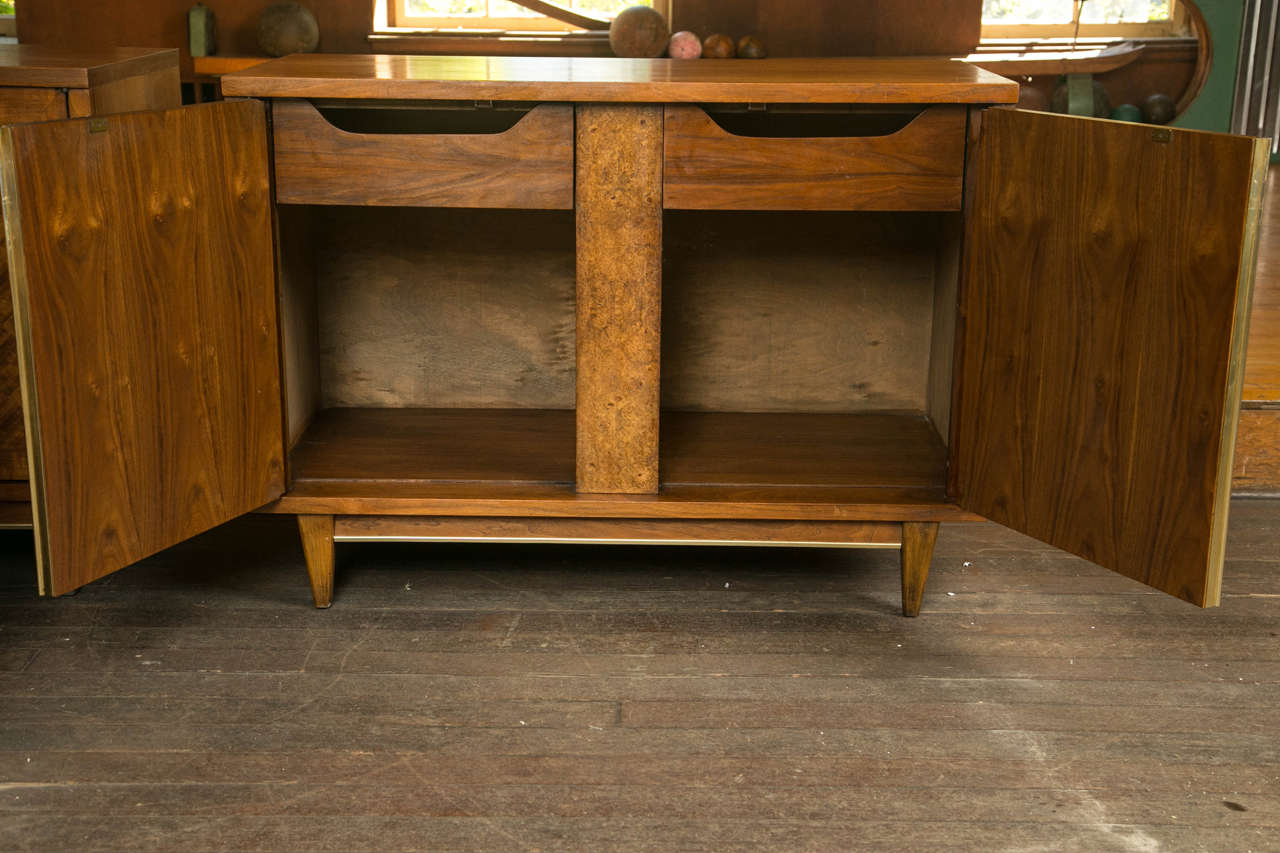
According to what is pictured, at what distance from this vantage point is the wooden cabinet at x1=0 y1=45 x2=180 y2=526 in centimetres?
185

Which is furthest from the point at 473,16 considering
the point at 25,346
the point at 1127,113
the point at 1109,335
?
the point at 1109,335

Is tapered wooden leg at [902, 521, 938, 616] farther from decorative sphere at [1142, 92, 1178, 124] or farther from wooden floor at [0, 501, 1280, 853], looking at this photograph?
decorative sphere at [1142, 92, 1178, 124]

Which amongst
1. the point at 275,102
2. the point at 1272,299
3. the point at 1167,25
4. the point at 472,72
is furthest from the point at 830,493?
the point at 1167,25

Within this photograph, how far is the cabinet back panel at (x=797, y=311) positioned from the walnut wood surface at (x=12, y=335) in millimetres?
1014

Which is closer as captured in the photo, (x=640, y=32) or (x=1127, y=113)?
(x=640, y=32)

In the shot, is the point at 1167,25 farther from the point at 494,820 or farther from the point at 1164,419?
the point at 494,820

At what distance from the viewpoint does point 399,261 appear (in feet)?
7.74

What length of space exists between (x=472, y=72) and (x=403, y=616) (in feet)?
2.67

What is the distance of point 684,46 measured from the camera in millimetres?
4906

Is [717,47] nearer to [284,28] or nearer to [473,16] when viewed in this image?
[473,16]

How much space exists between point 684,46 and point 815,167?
127 inches

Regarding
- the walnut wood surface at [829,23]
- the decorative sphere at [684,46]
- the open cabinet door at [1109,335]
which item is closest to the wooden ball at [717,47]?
the decorative sphere at [684,46]

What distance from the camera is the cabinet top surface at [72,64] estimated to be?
72.6 inches

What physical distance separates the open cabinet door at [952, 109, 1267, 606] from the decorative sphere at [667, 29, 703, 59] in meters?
3.25
